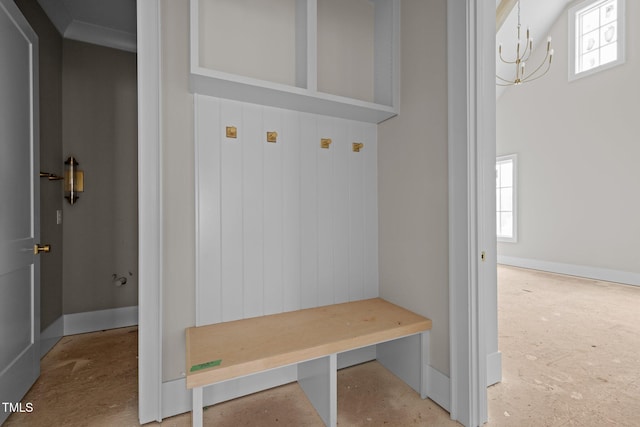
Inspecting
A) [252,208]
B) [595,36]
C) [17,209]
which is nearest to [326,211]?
[252,208]

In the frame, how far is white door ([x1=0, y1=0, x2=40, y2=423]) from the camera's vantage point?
4.57 ft

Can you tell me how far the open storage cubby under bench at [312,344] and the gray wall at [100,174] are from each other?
159 centimetres

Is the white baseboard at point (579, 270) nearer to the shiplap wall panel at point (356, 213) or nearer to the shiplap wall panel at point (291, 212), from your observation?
the shiplap wall panel at point (356, 213)

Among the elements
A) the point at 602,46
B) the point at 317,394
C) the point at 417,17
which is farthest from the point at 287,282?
the point at 602,46

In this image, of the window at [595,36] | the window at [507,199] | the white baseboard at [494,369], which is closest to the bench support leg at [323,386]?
the white baseboard at [494,369]

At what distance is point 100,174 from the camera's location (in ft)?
8.30

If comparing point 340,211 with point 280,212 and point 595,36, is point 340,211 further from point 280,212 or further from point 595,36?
point 595,36

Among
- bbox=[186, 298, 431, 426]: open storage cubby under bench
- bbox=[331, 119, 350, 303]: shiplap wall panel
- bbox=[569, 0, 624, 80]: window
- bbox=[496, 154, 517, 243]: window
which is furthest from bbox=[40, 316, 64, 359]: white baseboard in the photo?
bbox=[569, 0, 624, 80]: window

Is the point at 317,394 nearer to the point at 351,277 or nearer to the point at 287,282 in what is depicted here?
the point at 287,282

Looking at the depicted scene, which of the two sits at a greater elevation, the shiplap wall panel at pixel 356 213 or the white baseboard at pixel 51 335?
the shiplap wall panel at pixel 356 213

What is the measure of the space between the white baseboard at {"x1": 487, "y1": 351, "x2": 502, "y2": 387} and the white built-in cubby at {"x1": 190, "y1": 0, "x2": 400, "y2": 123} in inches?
62.9

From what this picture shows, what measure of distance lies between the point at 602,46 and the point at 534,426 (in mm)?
5478

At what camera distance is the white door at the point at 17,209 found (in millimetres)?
1392

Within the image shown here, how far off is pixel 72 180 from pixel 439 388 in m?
3.06
